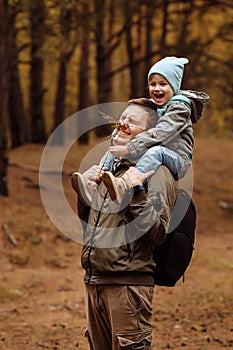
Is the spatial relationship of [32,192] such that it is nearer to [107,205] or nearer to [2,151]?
[2,151]

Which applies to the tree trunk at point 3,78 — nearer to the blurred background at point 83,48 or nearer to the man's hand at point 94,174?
the blurred background at point 83,48

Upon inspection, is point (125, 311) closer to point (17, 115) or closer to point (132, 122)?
point (132, 122)

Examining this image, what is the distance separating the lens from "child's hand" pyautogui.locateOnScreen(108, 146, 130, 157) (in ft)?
12.4

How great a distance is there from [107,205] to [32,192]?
11.0 meters

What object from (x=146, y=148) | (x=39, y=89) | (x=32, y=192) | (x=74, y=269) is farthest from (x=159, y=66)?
(x=39, y=89)

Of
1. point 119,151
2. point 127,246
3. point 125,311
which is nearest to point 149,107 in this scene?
point 119,151

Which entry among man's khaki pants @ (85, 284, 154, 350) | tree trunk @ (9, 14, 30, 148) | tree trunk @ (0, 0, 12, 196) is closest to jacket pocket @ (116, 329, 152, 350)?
man's khaki pants @ (85, 284, 154, 350)

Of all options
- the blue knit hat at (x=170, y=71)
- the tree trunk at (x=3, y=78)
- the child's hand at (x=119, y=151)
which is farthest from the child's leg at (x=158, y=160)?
the tree trunk at (x=3, y=78)

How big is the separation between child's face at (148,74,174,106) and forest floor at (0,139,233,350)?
11.8 ft

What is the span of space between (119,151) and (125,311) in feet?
2.82

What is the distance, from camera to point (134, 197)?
368 cm

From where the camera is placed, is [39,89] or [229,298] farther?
[39,89]

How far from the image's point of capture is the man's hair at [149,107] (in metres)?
3.90

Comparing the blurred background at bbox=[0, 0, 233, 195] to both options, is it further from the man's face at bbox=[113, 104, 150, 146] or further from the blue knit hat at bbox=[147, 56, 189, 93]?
the man's face at bbox=[113, 104, 150, 146]
